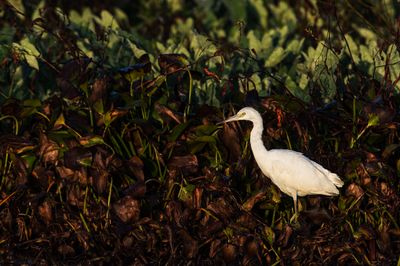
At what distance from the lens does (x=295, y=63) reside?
845 centimetres

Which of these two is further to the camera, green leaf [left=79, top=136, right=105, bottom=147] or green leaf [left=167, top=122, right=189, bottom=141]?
green leaf [left=167, top=122, right=189, bottom=141]

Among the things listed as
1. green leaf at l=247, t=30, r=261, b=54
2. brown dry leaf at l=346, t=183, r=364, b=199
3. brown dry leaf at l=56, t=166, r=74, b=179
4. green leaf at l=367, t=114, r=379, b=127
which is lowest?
green leaf at l=247, t=30, r=261, b=54

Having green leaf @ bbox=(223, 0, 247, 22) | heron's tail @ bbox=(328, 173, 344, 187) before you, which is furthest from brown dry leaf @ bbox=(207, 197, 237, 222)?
green leaf @ bbox=(223, 0, 247, 22)

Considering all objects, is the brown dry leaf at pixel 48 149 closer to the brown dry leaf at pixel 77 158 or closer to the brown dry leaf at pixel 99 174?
the brown dry leaf at pixel 77 158

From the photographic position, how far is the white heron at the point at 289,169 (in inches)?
247

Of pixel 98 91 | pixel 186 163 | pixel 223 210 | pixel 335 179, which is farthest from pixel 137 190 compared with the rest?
pixel 335 179

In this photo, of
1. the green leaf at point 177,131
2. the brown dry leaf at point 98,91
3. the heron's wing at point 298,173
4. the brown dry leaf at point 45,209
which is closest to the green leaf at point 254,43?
the green leaf at point 177,131

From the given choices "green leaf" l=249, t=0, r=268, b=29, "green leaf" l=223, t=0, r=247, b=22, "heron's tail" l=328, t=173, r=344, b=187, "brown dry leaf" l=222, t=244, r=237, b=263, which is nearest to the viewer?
"heron's tail" l=328, t=173, r=344, b=187

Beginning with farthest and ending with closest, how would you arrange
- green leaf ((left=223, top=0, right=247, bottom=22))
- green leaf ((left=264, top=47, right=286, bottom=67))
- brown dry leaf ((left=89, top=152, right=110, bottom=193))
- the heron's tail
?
green leaf ((left=223, top=0, right=247, bottom=22)) < green leaf ((left=264, top=47, right=286, bottom=67)) < brown dry leaf ((left=89, top=152, right=110, bottom=193)) < the heron's tail

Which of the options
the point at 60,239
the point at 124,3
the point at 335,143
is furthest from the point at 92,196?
the point at 124,3

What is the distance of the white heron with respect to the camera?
6.26 metres

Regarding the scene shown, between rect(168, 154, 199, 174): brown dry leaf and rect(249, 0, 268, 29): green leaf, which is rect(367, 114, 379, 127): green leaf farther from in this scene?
rect(249, 0, 268, 29): green leaf

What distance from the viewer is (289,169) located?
630cm

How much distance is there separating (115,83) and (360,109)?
5.33 ft
